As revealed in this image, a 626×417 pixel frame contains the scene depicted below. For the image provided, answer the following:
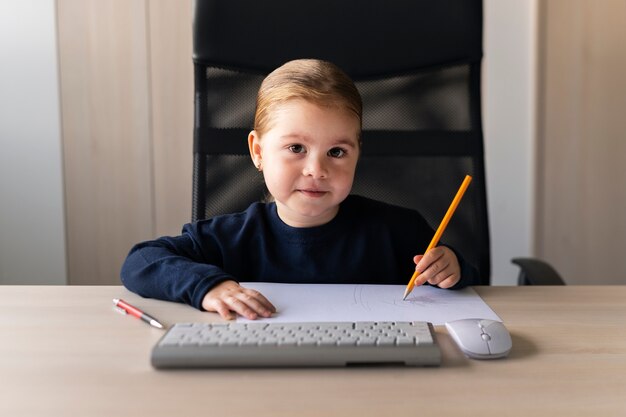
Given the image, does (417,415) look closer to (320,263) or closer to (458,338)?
(458,338)

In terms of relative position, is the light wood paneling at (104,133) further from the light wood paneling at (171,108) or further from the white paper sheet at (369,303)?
the white paper sheet at (369,303)

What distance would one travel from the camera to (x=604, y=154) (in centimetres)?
217

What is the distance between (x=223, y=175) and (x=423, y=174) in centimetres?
37

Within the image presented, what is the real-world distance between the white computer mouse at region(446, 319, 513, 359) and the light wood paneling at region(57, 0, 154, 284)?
1.65 meters

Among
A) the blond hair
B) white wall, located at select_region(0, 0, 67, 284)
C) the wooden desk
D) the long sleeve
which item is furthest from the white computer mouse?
white wall, located at select_region(0, 0, 67, 284)

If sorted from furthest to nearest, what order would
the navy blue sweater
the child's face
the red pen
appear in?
the navy blue sweater
the child's face
the red pen

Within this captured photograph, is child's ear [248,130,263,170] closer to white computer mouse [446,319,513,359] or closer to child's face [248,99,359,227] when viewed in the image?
child's face [248,99,359,227]

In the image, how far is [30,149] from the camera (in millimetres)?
2160

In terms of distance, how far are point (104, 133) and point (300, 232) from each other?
49.4 inches

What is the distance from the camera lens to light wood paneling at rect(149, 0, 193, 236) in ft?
6.91

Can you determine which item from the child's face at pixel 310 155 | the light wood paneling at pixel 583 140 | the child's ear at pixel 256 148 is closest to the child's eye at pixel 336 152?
the child's face at pixel 310 155

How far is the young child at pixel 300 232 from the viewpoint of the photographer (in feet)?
2.88

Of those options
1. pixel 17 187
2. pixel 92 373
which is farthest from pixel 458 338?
pixel 17 187

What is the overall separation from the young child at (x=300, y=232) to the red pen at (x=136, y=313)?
0.06m
